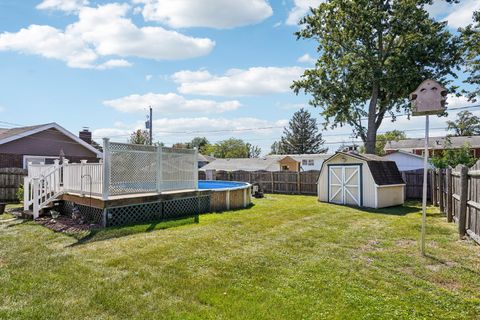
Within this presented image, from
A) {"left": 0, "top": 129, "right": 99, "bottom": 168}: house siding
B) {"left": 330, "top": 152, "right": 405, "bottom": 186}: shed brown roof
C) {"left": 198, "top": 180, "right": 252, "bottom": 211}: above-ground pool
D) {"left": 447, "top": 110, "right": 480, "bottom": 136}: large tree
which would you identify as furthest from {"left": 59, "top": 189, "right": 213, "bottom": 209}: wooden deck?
{"left": 447, "top": 110, "right": 480, "bottom": 136}: large tree

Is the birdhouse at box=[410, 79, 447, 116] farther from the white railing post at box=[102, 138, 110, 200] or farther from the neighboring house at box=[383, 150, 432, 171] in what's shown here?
the neighboring house at box=[383, 150, 432, 171]

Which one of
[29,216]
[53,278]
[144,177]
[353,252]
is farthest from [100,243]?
[353,252]

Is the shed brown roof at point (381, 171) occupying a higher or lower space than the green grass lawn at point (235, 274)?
higher

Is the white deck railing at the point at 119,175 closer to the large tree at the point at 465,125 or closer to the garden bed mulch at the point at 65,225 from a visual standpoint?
the garden bed mulch at the point at 65,225

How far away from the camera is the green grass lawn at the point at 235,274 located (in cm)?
359

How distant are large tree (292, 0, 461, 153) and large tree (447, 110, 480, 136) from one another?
32926mm

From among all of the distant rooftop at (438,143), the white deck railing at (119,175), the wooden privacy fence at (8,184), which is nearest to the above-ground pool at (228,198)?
the white deck railing at (119,175)

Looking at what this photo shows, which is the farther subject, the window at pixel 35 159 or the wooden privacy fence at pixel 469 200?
the window at pixel 35 159

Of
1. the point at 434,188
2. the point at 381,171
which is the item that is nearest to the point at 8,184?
the point at 381,171

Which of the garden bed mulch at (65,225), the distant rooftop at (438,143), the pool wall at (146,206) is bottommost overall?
the garden bed mulch at (65,225)

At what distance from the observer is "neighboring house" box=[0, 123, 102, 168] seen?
51.4ft

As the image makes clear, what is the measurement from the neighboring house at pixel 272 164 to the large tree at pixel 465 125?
24968mm

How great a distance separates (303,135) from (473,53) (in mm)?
35610

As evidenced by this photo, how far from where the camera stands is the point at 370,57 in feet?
62.1
